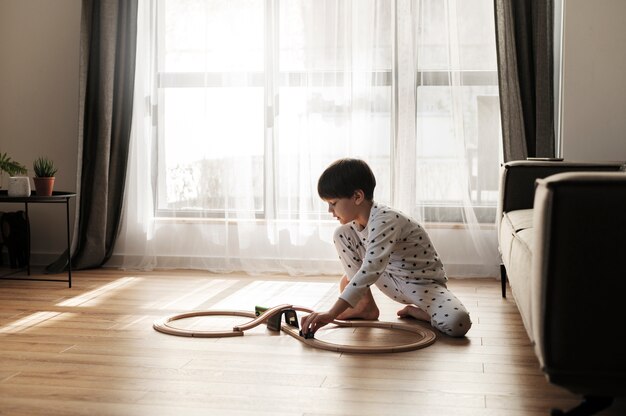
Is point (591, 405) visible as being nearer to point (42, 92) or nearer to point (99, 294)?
point (99, 294)

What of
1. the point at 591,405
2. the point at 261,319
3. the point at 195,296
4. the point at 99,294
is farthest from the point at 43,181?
the point at 591,405

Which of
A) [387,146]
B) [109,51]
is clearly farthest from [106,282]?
[387,146]

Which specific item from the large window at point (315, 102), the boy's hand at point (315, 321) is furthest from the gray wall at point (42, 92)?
the boy's hand at point (315, 321)

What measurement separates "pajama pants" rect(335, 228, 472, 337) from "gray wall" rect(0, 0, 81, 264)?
7.37 ft

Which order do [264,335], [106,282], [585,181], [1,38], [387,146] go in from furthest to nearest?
[1,38], [387,146], [106,282], [264,335], [585,181]

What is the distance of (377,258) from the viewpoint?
246 centimetres

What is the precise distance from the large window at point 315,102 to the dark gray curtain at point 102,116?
0.18 m

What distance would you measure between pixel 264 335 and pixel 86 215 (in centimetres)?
204

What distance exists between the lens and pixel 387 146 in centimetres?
404

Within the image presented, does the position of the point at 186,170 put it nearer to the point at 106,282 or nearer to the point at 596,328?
the point at 106,282

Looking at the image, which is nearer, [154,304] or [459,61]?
[154,304]

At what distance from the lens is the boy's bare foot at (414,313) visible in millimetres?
2805

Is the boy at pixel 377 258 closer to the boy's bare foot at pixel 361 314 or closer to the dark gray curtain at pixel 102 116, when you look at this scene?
the boy's bare foot at pixel 361 314

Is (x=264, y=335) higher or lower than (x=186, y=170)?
lower
